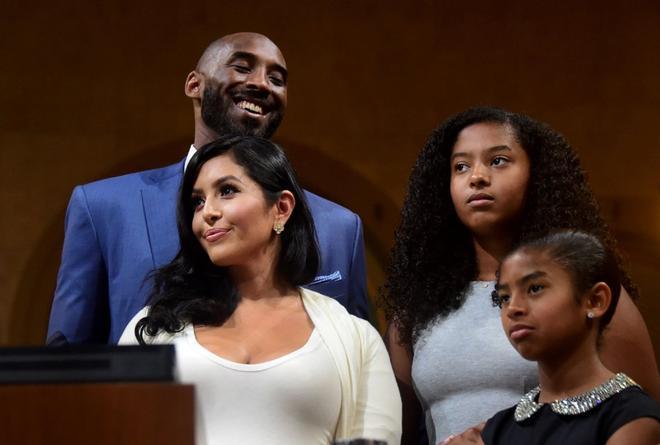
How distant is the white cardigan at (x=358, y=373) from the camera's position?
2041 millimetres

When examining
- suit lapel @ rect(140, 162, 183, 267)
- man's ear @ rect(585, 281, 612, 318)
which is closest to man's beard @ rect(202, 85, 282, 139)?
suit lapel @ rect(140, 162, 183, 267)

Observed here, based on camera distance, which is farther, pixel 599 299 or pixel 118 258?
pixel 118 258

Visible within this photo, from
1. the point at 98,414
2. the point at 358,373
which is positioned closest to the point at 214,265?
the point at 358,373

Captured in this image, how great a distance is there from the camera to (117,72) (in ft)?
15.9

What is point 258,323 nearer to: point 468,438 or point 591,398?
point 468,438

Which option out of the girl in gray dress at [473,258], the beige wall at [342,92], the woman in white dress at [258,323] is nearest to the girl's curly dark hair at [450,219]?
the girl in gray dress at [473,258]

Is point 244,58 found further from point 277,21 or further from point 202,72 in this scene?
point 277,21

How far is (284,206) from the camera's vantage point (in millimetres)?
2256

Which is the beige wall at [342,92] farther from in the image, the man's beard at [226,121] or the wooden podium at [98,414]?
the wooden podium at [98,414]

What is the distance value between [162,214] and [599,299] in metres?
0.99

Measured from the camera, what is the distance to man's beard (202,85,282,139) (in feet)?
9.12

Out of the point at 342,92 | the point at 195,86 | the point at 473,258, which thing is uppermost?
the point at 342,92

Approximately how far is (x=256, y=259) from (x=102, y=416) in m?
1.03

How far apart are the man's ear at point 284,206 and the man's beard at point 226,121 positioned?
53 cm
